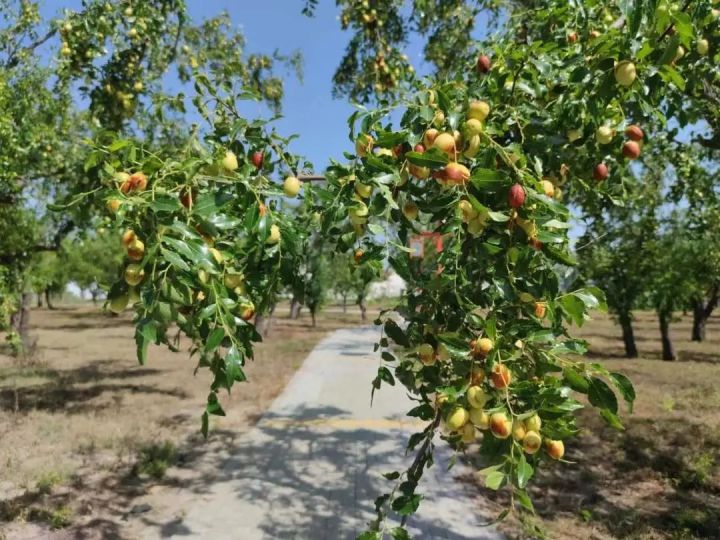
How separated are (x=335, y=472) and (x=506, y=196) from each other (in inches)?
198

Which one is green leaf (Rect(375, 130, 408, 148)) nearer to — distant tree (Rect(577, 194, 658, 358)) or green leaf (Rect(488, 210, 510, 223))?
green leaf (Rect(488, 210, 510, 223))

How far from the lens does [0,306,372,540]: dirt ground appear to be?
4.76 meters

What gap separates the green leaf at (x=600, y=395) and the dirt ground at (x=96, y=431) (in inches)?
169

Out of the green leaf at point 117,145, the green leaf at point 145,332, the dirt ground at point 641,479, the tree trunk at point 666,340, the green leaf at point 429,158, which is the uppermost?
the green leaf at point 117,145

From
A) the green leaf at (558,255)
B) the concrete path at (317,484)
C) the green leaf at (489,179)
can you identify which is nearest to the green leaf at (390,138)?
the green leaf at (489,179)

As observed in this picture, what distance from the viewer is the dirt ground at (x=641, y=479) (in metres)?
4.40

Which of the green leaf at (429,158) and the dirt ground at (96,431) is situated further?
the dirt ground at (96,431)

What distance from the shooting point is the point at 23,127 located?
20.7ft

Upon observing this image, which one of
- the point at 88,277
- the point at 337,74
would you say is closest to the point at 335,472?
the point at 337,74

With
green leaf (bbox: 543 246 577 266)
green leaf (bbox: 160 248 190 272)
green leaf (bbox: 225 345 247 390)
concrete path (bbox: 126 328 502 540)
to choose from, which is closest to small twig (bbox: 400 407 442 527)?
green leaf (bbox: 543 246 577 266)

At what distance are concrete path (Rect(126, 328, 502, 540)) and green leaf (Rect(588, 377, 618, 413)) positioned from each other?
7.61 ft

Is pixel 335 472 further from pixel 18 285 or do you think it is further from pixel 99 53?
pixel 18 285

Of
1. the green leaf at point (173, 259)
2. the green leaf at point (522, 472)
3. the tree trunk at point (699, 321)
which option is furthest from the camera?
the tree trunk at point (699, 321)

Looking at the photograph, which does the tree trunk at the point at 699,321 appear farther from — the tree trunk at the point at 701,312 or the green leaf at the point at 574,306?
the green leaf at the point at 574,306
